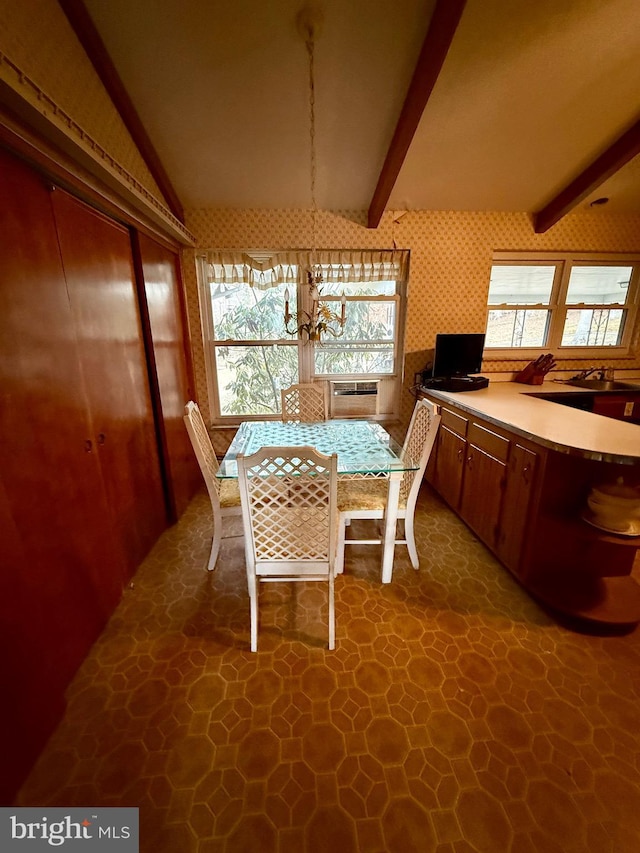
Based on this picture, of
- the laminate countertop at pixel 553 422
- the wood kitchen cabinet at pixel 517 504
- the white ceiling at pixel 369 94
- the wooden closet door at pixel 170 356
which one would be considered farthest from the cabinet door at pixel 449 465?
the wooden closet door at pixel 170 356

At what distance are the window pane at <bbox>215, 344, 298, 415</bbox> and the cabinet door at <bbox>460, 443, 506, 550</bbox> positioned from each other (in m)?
1.82

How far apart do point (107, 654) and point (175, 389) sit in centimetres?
180

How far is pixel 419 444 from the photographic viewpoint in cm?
205

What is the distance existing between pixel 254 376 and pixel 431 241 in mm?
2070

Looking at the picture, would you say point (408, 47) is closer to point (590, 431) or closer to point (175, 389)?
point (590, 431)

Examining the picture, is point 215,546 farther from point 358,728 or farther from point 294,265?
point 294,265

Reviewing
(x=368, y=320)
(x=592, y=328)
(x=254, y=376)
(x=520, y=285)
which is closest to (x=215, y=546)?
(x=254, y=376)

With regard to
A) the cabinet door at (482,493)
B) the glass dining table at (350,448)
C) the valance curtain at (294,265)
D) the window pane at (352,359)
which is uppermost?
the valance curtain at (294,265)

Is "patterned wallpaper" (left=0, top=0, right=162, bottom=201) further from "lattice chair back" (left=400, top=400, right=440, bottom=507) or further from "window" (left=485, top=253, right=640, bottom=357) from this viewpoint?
"window" (left=485, top=253, right=640, bottom=357)

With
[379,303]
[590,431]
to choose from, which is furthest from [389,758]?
[379,303]

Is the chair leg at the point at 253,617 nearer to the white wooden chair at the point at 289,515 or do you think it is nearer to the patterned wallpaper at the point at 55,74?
the white wooden chair at the point at 289,515

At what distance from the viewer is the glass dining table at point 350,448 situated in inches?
68.1

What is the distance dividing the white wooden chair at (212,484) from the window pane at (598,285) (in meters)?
3.67


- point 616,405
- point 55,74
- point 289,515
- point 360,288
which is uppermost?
point 55,74
